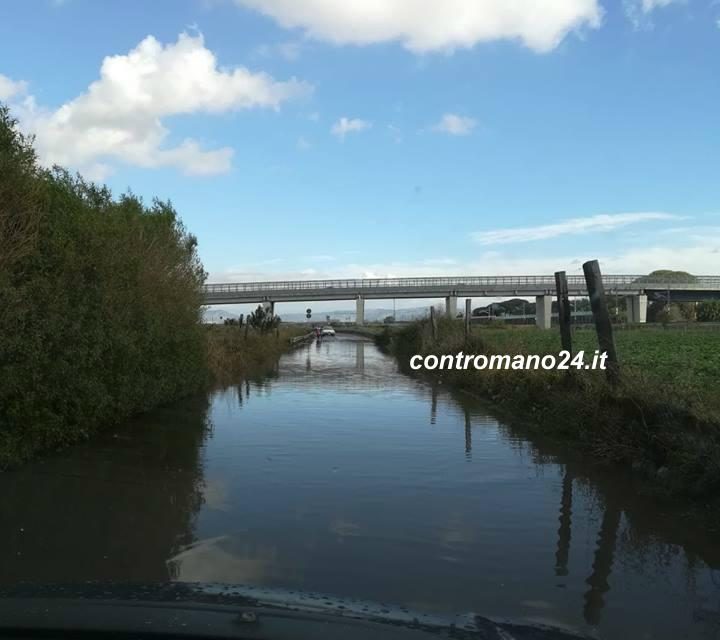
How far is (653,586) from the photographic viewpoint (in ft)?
17.2

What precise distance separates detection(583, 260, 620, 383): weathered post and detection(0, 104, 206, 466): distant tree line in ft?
24.8

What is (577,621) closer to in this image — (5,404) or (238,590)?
(238,590)

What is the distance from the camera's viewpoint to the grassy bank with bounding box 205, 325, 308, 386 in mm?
24672

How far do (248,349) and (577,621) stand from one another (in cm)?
2992

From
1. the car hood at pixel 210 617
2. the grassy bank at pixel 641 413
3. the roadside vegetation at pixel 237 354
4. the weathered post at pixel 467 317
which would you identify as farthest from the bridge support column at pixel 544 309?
the car hood at pixel 210 617

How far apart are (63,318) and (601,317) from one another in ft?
25.5

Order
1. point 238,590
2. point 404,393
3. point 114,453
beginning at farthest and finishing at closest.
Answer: point 404,393 → point 114,453 → point 238,590

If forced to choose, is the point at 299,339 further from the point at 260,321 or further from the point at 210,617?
the point at 210,617

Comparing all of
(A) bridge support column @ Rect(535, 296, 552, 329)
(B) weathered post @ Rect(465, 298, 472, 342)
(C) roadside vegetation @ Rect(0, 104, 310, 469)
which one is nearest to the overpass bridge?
(A) bridge support column @ Rect(535, 296, 552, 329)

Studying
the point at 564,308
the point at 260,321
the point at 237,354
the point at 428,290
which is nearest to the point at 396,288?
the point at 428,290

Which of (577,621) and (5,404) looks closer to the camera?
(577,621)

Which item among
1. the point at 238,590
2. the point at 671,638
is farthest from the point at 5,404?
the point at 671,638

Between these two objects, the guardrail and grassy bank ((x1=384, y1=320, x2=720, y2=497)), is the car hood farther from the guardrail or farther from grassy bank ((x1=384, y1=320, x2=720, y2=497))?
the guardrail

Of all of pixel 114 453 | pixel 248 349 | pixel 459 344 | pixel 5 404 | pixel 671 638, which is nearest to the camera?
pixel 671 638
